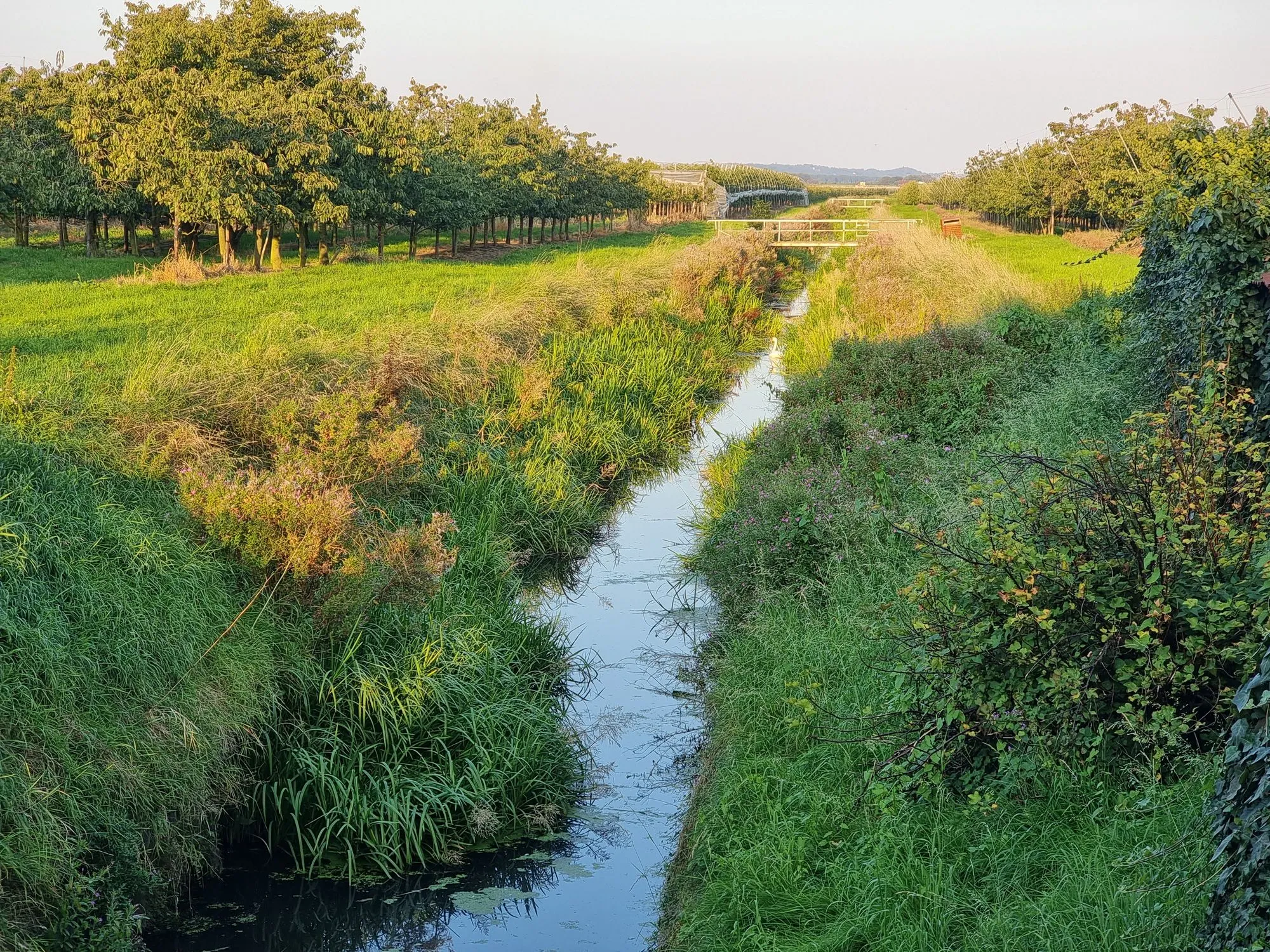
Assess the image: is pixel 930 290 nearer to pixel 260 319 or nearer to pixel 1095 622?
pixel 260 319

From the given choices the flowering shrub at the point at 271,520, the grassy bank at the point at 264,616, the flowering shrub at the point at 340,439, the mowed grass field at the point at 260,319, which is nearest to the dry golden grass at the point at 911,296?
the mowed grass field at the point at 260,319

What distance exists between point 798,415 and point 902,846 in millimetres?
8302

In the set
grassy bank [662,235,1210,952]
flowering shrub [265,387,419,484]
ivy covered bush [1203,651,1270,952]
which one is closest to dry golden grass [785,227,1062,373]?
grassy bank [662,235,1210,952]

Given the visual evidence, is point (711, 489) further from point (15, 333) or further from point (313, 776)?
point (15, 333)

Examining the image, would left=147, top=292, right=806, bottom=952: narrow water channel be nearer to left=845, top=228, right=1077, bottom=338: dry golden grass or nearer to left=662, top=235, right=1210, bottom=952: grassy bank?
left=662, top=235, right=1210, bottom=952: grassy bank

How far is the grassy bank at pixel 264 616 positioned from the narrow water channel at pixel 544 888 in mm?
188

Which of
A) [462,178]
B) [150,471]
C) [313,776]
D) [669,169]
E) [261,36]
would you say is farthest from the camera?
[669,169]

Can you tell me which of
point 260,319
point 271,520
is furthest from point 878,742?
point 260,319

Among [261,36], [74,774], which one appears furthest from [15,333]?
[261,36]

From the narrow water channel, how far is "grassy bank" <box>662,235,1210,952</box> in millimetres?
286

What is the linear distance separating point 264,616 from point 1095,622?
4724 mm

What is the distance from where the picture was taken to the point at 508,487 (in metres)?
11.2

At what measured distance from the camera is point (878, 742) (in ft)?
16.9

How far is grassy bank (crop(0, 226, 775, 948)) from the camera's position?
5047mm
